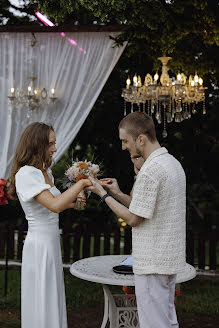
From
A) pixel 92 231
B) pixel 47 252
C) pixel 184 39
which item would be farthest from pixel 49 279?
pixel 92 231

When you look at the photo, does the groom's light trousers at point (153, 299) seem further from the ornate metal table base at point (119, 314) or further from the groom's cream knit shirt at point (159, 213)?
the ornate metal table base at point (119, 314)

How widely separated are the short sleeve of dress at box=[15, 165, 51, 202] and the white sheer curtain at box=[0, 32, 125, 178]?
2788 millimetres

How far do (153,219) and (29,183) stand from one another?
0.84 metres

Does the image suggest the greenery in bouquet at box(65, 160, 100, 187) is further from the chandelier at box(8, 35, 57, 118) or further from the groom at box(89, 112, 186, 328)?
the chandelier at box(8, 35, 57, 118)

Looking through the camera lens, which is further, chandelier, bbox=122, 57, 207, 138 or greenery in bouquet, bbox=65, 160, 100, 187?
chandelier, bbox=122, 57, 207, 138

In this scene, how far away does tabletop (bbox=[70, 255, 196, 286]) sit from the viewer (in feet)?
10.8

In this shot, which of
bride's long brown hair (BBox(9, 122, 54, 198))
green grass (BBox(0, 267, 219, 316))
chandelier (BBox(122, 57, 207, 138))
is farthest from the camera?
chandelier (BBox(122, 57, 207, 138))

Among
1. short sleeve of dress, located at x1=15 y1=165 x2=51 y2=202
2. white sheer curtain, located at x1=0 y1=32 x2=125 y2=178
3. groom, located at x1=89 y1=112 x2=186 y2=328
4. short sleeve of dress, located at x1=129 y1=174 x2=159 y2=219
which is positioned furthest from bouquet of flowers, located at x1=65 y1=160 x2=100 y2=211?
white sheer curtain, located at x1=0 y1=32 x2=125 y2=178

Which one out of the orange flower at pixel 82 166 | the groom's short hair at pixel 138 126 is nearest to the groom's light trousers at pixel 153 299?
the groom's short hair at pixel 138 126

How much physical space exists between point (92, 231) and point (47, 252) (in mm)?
5228

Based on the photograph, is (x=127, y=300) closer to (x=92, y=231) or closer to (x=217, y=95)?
(x=92, y=231)

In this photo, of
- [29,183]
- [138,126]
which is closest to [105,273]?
[29,183]

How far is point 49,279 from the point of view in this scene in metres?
3.02

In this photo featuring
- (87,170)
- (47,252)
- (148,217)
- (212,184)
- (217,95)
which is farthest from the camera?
(212,184)
